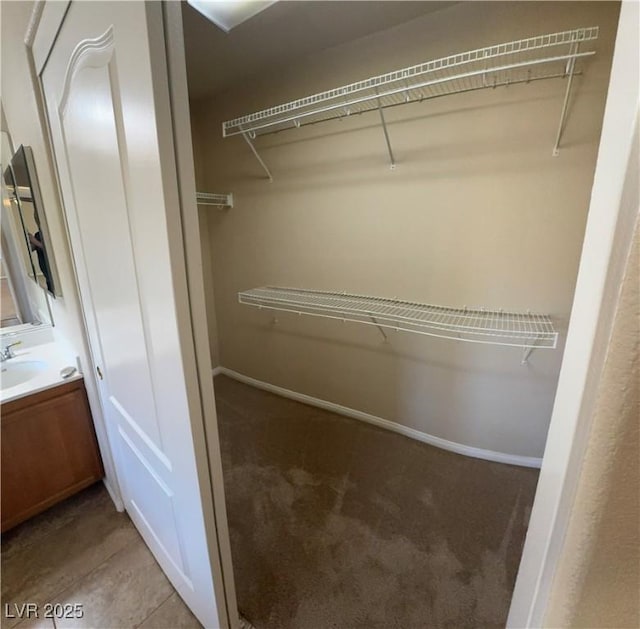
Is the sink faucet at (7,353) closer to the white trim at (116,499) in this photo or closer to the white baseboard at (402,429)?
the white trim at (116,499)

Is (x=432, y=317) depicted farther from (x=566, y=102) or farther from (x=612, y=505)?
(x=612, y=505)

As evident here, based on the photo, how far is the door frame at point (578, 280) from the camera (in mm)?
356

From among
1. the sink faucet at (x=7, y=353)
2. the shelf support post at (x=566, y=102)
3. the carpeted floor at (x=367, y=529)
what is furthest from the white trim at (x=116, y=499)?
the shelf support post at (x=566, y=102)

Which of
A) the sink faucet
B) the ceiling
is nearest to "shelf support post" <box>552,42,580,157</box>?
the ceiling

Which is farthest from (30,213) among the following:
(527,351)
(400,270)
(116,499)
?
(527,351)

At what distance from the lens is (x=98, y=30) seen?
70 cm

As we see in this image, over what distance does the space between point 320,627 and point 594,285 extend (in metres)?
1.52

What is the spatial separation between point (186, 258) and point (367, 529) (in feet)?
5.23

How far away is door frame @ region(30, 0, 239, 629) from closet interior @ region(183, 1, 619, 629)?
62 centimetres

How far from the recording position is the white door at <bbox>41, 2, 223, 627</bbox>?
0.63 meters

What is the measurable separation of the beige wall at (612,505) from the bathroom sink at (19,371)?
2.27 m

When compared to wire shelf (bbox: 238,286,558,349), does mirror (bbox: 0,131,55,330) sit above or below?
above

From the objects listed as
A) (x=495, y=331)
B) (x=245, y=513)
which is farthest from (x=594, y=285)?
(x=245, y=513)

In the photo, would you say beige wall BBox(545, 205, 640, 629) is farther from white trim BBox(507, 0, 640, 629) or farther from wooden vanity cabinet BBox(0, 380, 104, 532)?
wooden vanity cabinet BBox(0, 380, 104, 532)
